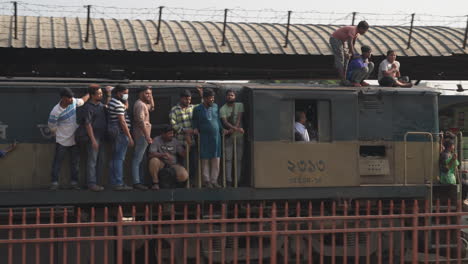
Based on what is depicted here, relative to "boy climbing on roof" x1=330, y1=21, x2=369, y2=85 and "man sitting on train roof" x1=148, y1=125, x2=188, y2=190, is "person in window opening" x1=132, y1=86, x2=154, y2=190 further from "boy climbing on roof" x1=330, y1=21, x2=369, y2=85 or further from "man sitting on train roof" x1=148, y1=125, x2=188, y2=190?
"boy climbing on roof" x1=330, y1=21, x2=369, y2=85

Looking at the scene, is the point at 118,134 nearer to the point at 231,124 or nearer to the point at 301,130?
the point at 231,124

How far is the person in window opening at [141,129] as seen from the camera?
9016 mm

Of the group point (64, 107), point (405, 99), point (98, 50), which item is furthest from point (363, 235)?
point (98, 50)

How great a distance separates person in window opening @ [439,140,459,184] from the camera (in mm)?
10141

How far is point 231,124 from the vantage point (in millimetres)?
9539

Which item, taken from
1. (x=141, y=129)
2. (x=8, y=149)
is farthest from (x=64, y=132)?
(x=141, y=129)

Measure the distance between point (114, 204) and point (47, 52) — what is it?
9.74 meters

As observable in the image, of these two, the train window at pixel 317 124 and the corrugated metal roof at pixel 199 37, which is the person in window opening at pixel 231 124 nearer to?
the train window at pixel 317 124

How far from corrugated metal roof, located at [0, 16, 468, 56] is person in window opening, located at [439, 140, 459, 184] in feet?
30.6

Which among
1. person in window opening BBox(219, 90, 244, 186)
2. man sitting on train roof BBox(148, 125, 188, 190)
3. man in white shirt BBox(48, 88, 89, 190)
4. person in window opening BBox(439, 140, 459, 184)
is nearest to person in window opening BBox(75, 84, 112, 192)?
man in white shirt BBox(48, 88, 89, 190)

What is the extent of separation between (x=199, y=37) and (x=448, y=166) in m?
11.0

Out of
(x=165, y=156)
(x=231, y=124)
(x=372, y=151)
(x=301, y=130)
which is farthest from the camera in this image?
(x=372, y=151)

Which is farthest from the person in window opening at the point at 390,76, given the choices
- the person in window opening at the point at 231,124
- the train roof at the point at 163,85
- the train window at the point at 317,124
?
the person in window opening at the point at 231,124

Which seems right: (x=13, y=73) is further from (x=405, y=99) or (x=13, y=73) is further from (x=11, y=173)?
(x=405, y=99)
